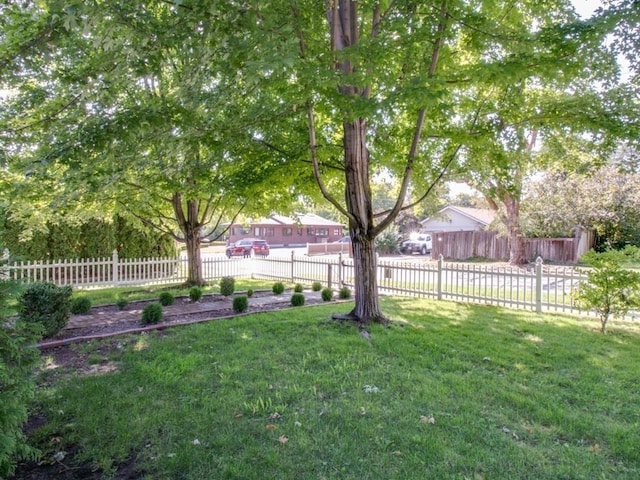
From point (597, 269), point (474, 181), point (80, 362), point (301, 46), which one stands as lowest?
point (80, 362)

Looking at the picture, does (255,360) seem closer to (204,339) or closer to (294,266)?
(204,339)

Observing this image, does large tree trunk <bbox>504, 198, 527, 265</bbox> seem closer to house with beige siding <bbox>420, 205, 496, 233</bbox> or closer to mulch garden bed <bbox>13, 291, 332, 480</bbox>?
house with beige siding <bbox>420, 205, 496, 233</bbox>

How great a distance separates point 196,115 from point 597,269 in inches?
277

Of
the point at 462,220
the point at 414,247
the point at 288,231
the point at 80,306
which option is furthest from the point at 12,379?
the point at 288,231

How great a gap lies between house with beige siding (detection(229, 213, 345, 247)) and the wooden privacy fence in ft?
65.5

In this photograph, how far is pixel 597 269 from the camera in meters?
7.13

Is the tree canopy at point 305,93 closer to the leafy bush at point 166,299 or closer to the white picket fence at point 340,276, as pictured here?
the leafy bush at point 166,299

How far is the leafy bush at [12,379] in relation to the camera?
2.31m

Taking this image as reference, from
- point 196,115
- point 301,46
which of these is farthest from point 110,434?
point 301,46

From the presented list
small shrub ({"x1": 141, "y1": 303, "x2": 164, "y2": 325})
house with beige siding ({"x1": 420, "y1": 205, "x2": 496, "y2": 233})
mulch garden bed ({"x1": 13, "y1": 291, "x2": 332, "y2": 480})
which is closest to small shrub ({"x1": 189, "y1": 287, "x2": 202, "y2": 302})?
mulch garden bed ({"x1": 13, "y1": 291, "x2": 332, "y2": 480})

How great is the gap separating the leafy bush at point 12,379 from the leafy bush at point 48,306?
3.75 meters

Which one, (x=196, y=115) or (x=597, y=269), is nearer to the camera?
(x=196, y=115)

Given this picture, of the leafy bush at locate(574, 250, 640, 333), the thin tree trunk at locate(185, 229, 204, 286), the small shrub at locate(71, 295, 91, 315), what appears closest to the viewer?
the leafy bush at locate(574, 250, 640, 333)

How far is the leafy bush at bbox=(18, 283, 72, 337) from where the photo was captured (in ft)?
19.4
